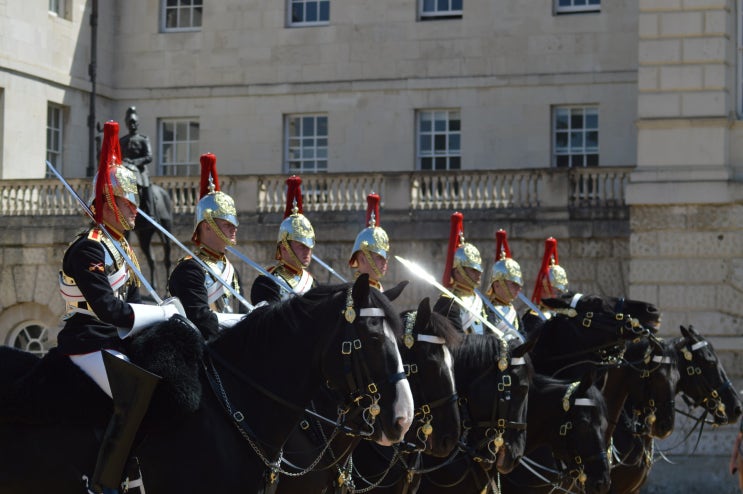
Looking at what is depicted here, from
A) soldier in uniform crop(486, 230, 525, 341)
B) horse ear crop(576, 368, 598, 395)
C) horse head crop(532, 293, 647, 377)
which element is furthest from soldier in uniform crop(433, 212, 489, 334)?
horse ear crop(576, 368, 598, 395)

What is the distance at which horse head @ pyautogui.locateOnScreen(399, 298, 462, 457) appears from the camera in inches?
362

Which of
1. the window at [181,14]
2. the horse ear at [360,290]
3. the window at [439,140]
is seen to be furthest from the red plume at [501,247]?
the window at [181,14]

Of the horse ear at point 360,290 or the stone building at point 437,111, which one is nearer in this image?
the horse ear at point 360,290

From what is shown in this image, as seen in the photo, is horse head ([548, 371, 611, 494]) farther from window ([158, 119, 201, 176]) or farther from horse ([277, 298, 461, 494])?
window ([158, 119, 201, 176])

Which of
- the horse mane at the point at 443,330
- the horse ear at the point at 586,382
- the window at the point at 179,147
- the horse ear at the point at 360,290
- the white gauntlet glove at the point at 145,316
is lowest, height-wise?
the horse ear at the point at 586,382

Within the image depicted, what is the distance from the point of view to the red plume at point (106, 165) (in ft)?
28.2

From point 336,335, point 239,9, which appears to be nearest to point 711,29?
point 239,9

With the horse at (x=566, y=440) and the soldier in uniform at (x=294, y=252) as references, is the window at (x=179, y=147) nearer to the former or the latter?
the soldier in uniform at (x=294, y=252)

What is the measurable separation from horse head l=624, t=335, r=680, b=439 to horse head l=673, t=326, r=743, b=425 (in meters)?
0.94

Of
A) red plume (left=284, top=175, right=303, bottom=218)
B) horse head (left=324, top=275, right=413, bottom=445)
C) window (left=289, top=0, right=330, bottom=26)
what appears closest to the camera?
horse head (left=324, top=275, right=413, bottom=445)

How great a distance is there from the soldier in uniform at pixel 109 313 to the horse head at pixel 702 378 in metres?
7.26

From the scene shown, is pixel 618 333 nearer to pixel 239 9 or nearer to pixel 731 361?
pixel 731 361

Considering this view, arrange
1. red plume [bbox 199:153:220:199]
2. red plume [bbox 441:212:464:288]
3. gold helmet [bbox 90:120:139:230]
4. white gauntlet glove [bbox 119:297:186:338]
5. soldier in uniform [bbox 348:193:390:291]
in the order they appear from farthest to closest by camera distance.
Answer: red plume [bbox 441:212:464:288], soldier in uniform [bbox 348:193:390:291], red plume [bbox 199:153:220:199], gold helmet [bbox 90:120:139:230], white gauntlet glove [bbox 119:297:186:338]

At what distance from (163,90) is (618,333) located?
18851 mm
